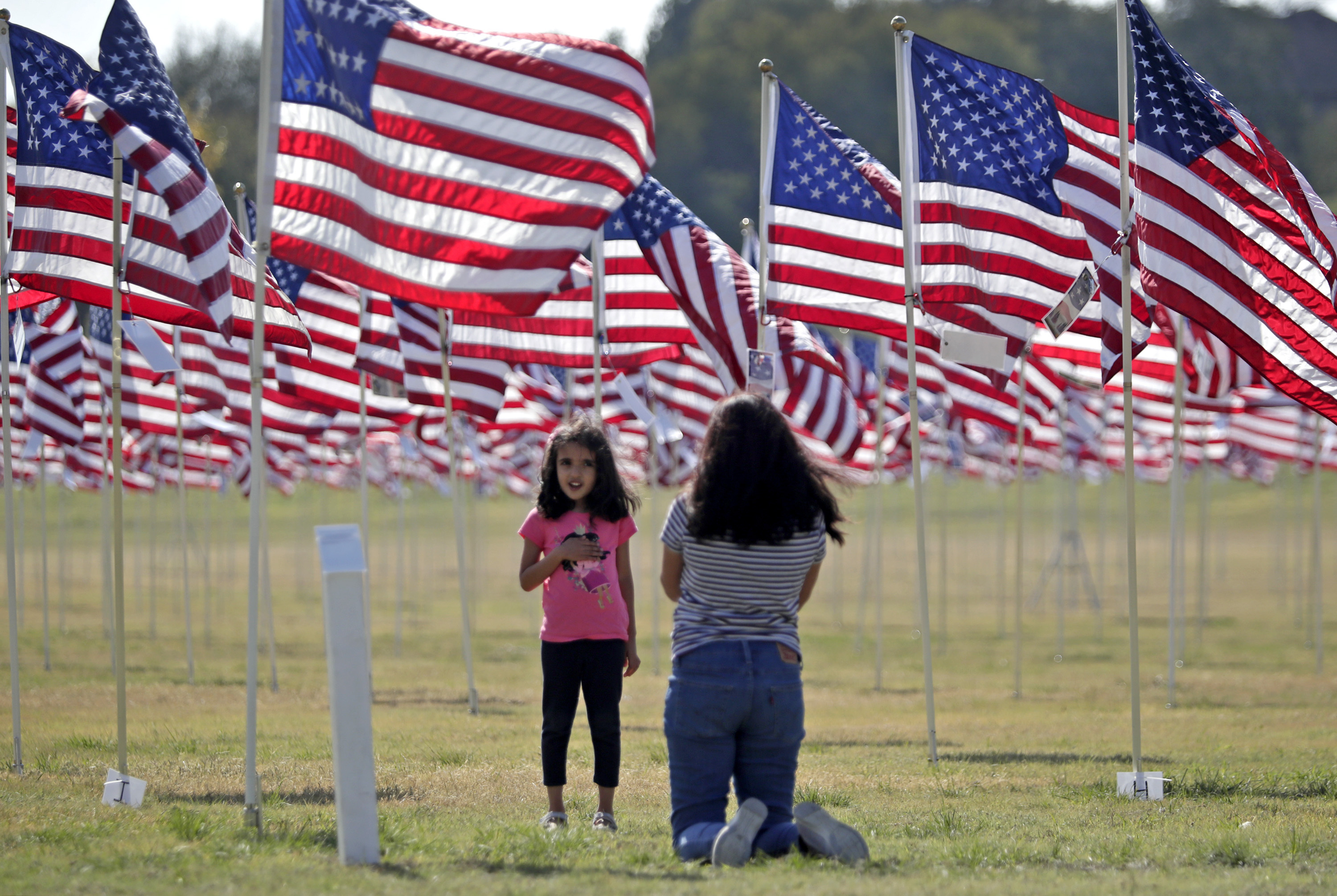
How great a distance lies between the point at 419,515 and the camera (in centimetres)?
8250

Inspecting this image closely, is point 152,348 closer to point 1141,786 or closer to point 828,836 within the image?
point 828,836

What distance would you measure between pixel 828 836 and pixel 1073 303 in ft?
14.8

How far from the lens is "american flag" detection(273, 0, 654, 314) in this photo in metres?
7.51

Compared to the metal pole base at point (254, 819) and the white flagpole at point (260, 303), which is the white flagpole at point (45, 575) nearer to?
the white flagpole at point (260, 303)

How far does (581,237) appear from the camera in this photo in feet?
25.3

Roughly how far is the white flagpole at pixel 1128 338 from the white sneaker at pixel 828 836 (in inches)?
125

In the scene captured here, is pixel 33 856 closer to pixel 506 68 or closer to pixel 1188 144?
pixel 506 68

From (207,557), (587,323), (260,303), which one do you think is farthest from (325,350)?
(260,303)

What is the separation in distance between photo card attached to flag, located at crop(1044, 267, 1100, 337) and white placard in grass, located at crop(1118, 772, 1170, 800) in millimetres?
2800

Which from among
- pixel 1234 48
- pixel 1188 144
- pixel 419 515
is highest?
pixel 1234 48

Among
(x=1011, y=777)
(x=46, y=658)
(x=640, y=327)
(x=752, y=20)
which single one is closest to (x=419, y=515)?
(x=46, y=658)

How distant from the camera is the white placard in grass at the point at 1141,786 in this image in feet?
28.4

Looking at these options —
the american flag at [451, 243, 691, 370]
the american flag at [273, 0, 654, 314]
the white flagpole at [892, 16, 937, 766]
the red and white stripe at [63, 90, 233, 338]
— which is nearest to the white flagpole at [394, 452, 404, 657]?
the american flag at [451, 243, 691, 370]

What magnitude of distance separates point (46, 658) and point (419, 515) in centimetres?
6356
